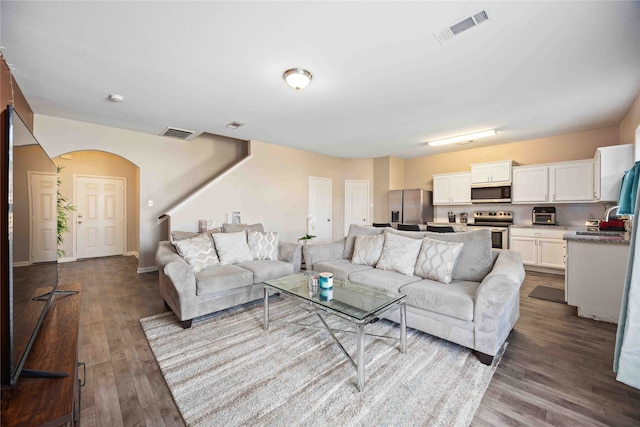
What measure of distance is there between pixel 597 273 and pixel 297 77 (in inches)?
150

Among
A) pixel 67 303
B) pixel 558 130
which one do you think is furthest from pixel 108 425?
pixel 558 130

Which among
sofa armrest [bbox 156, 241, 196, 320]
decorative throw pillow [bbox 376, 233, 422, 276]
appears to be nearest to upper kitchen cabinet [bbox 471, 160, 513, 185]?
decorative throw pillow [bbox 376, 233, 422, 276]

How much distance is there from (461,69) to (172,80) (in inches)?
116

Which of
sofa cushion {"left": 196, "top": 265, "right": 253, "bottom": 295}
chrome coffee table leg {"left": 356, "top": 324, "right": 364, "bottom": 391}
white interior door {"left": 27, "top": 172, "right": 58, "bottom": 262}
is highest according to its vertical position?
white interior door {"left": 27, "top": 172, "right": 58, "bottom": 262}

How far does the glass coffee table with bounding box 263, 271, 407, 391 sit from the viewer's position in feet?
5.91

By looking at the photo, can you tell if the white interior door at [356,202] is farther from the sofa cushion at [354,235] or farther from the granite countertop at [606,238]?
the granite countertop at [606,238]

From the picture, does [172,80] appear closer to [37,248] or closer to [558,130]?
[37,248]

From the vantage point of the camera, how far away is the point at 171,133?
16.1ft

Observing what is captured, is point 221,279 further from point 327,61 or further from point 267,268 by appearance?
point 327,61

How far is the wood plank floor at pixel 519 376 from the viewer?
1.58m

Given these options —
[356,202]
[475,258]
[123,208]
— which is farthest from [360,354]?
[123,208]

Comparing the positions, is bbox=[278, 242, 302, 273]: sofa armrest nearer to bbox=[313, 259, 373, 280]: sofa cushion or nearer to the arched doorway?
bbox=[313, 259, 373, 280]: sofa cushion

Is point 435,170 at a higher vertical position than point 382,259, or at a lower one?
higher

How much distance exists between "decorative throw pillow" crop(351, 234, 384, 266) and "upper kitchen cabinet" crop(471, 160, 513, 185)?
353 cm
